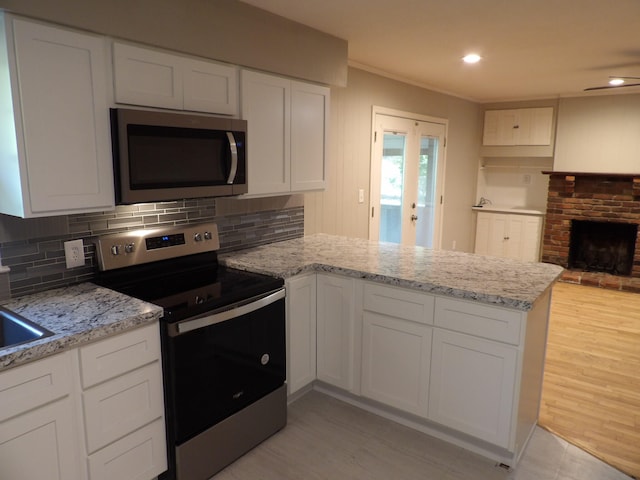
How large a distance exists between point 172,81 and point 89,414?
1493mm

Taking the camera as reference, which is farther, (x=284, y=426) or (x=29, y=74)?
(x=284, y=426)

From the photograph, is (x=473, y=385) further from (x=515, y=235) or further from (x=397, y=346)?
(x=515, y=235)

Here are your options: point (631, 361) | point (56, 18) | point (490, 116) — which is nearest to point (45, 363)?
point (56, 18)

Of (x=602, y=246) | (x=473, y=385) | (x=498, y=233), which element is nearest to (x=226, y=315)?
(x=473, y=385)

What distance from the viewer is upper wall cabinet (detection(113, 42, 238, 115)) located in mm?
2037

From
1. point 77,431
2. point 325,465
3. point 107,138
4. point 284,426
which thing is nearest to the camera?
point 77,431

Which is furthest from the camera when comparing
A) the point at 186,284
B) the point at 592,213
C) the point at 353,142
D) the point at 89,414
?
the point at 592,213

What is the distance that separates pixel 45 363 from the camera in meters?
1.60

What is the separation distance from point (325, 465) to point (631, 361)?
2694 mm

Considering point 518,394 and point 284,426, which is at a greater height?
point 518,394

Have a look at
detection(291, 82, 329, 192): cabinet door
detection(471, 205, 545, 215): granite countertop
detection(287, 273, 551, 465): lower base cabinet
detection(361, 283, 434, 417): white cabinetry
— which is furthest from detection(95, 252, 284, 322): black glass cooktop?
detection(471, 205, 545, 215): granite countertop

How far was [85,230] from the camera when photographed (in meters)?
2.26

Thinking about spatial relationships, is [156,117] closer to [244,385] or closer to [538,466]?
[244,385]

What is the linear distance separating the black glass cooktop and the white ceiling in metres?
1.48
